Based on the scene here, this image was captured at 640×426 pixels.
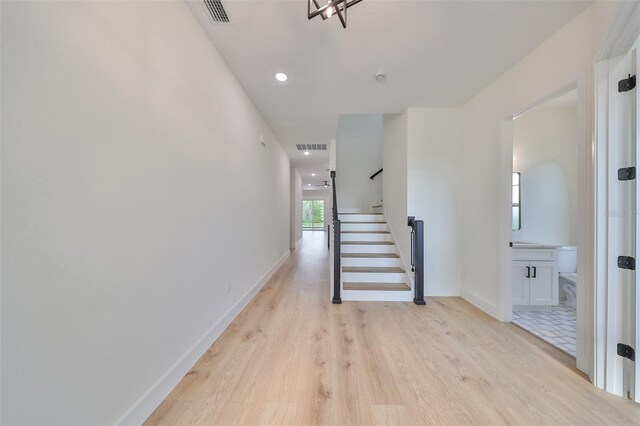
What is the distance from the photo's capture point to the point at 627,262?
1539mm

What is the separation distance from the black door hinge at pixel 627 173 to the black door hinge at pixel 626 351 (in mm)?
1073

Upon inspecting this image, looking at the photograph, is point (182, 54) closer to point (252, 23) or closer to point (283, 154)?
point (252, 23)

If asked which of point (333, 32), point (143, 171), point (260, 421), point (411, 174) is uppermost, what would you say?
point (333, 32)

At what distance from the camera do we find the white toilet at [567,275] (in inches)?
136

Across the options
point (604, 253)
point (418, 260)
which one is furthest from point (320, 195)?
point (604, 253)

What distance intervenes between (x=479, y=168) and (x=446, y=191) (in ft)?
1.76

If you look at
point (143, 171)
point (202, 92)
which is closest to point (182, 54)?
point (202, 92)

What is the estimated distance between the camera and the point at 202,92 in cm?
207

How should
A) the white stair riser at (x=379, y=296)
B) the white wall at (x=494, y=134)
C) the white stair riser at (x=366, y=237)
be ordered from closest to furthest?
the white wall at (x=494, y=134) < the white stair riser at (x=379, y=296) < the white stair riser at (x=366, y=237)

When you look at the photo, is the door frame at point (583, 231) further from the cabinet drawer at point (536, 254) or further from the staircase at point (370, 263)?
the staircase at point (370, 263)

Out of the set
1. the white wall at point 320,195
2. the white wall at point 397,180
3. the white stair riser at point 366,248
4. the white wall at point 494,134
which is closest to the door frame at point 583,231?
the white wall at point 494,134

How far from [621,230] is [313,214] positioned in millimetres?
15330

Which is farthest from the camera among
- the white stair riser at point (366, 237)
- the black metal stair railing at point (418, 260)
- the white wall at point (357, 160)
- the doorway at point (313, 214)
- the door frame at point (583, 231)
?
the doorway at point (313, 214)

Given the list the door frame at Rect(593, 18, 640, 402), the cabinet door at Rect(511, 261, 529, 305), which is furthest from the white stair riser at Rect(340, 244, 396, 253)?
the door frame at Rect(593, 18, 640, 402)
